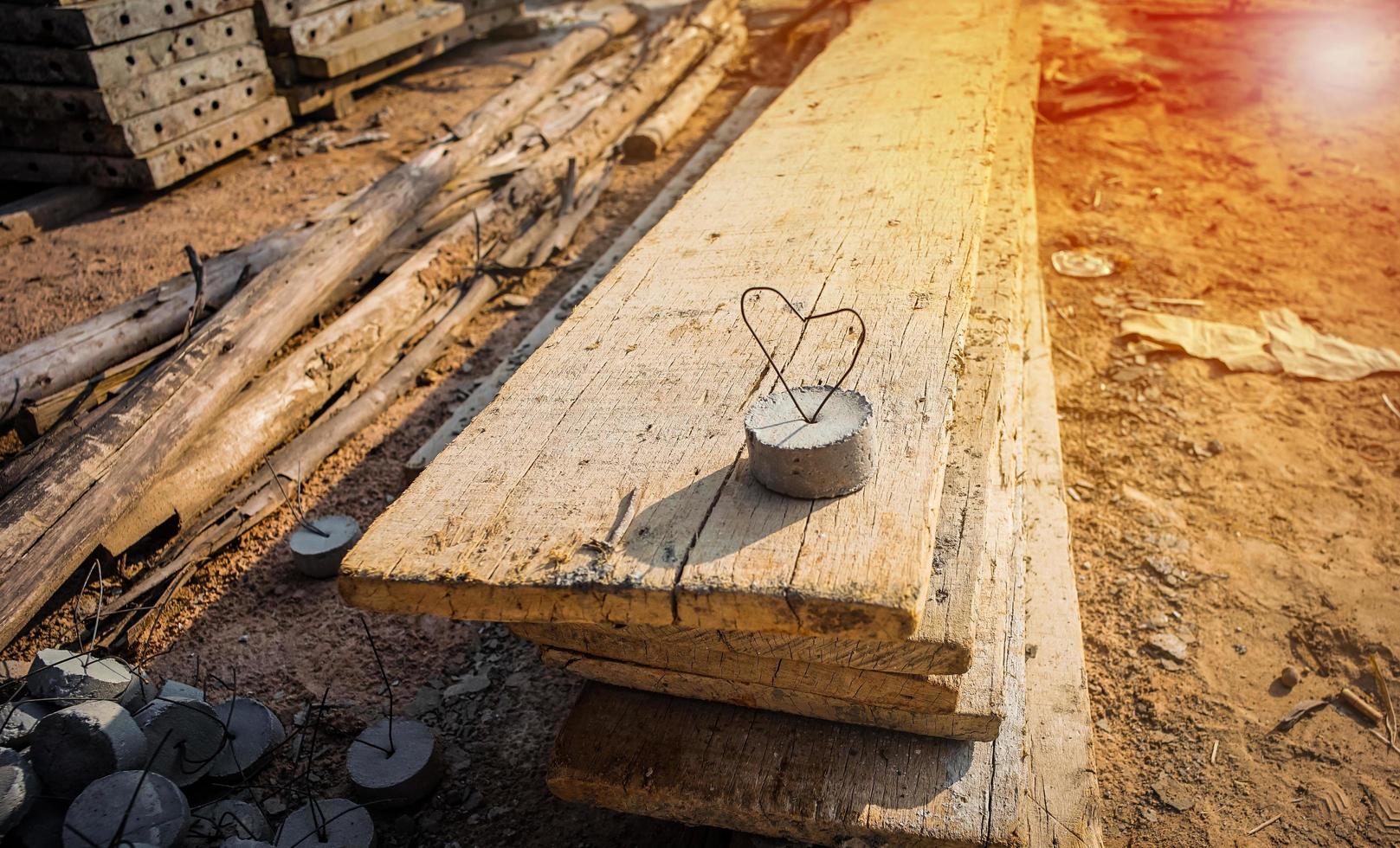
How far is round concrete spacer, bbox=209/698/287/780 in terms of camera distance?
7.86 feet

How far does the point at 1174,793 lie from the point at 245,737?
263cm

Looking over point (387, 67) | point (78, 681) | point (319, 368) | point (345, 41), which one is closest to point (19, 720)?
point (78, 681)

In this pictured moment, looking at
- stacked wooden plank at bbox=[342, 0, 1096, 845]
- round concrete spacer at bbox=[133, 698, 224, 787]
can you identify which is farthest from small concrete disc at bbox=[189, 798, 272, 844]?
stacked wooden plank at bbox=[342, 0, 1096, 845]

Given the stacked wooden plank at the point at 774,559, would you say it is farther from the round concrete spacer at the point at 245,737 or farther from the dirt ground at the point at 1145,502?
the round concrete spacer at the point at 245,737

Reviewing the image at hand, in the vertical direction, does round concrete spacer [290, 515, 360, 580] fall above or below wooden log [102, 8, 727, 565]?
below

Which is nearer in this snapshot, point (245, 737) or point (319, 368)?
point (245, 737)

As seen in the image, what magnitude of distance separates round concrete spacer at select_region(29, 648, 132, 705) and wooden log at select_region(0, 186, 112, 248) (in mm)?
4415

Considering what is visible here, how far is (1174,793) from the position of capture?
8.29 ft

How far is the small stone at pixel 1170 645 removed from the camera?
2.93 metres

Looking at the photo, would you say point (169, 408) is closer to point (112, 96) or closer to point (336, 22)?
point (112, 96)

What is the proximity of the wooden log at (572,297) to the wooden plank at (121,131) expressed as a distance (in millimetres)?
3215

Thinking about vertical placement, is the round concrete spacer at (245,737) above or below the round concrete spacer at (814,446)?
below

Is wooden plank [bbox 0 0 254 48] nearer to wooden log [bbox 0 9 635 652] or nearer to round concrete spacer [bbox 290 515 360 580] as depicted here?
wooden log [bbox 0 9 635 652]

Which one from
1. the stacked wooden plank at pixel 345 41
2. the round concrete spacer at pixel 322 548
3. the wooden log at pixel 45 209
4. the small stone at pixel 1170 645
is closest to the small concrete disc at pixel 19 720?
the round concrete spacer at pixel 322 548
